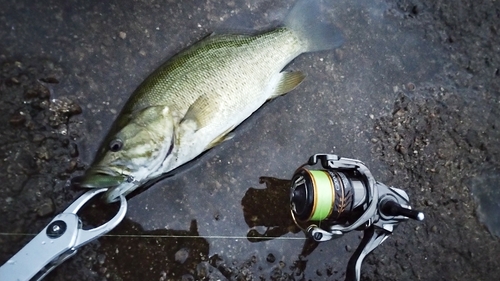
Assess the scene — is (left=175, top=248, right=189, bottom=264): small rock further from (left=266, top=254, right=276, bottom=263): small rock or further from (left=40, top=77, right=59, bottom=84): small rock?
(left=40, top=77, right=59, bottom=84): small rock

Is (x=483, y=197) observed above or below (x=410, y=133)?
below

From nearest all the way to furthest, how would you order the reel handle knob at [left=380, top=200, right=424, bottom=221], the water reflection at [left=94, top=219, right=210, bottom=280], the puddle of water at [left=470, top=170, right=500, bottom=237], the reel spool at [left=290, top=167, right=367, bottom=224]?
the reel handle knob at [left=380, top=200, right=424, bottom=221] → the reel spool at [left=290, top=167, right=367, bottom=224] → the water reflection at [left=94, top=219, right=210, bottom=280] → the puddle of water at [left=470, top=170, right=500, bottom=237]

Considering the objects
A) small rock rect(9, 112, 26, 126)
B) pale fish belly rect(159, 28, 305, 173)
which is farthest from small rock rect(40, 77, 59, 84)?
pale fish belly rect(159, 28, 305, 173)

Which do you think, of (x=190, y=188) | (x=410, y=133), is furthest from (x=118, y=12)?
(x=410, y=133)

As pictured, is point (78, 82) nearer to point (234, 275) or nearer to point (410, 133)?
point (234, 275)

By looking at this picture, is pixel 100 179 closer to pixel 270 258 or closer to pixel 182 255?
pixel 182 255

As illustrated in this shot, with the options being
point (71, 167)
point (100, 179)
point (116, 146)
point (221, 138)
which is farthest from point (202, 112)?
point (71, 167)

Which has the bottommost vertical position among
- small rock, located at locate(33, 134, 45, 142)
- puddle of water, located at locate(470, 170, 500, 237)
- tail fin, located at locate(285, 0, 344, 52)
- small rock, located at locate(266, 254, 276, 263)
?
puddle of water, located at locate(470, 170, 500, 237)
